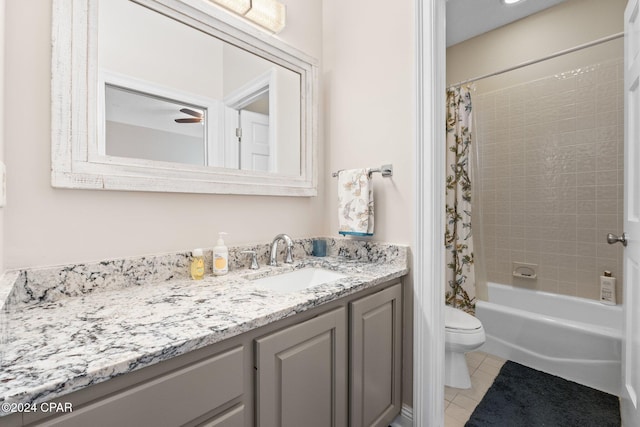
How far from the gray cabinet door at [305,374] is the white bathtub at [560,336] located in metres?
1.51

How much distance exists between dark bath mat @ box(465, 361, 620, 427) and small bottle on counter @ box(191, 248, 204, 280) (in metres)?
1.45

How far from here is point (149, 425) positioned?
23.1 inches

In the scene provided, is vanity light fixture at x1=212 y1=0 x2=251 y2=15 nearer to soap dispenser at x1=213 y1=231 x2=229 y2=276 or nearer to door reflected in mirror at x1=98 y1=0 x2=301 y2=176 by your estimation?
door reflected in mirror at x1=98 y1=0 x2=301 y2=176

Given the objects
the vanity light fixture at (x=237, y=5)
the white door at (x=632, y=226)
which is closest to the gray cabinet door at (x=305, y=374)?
the white door at (x=632, y=226)

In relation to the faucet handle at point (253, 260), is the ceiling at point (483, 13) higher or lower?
higher

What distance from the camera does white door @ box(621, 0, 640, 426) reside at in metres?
1.12

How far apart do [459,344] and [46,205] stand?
1.95m

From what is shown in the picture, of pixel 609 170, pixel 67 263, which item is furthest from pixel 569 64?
pixel 67 263

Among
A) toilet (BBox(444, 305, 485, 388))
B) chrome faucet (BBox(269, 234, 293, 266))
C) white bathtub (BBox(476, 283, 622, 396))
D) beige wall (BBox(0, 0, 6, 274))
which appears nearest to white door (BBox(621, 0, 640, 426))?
white bathtub (BBox(476, 283, 622, 396))

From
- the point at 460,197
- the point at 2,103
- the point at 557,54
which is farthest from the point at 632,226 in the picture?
the point at 2,103

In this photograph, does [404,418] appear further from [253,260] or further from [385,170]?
[385,170]

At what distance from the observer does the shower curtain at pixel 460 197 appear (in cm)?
225

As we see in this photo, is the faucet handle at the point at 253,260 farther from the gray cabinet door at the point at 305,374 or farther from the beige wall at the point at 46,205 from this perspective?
the gray cabinet door at the point at 305,374

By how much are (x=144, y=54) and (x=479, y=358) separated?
2.55 meters
